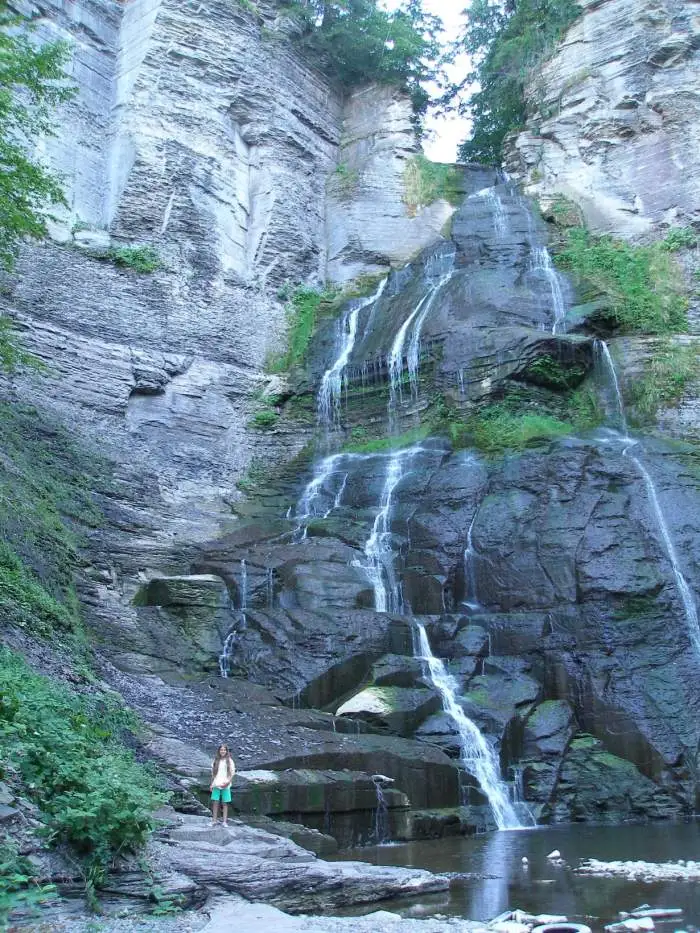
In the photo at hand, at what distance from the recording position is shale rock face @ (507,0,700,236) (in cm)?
2456

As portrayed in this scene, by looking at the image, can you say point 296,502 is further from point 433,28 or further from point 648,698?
point 433,28

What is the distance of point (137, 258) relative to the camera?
903 inches

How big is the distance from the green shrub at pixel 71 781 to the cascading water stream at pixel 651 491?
34.1 feet

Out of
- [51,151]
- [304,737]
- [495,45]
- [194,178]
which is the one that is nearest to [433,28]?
[495,45]

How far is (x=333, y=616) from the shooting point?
13.9 meters

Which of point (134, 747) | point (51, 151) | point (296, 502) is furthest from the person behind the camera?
point (51, 151)

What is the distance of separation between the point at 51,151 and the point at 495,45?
16.3m

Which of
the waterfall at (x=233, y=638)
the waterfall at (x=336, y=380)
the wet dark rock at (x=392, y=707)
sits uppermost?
the waterfall at (x=336, y=380)

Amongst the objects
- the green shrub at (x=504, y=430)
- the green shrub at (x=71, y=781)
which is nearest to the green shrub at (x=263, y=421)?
the green shrub at (x=504, y=430)

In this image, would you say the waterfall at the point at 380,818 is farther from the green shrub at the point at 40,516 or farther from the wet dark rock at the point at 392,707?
the green shrub at the point at 40,516

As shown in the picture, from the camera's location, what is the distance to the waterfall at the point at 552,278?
850 inches

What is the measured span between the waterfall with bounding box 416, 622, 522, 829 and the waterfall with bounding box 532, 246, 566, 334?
10936 mm

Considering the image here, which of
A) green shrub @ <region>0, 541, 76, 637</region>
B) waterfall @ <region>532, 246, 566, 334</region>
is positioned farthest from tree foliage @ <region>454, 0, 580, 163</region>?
green shrub @ <region>0, 541, 76, 637</region>

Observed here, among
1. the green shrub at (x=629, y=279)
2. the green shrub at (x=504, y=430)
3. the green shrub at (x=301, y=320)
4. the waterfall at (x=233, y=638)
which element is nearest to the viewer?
the waterfall at (x=233, y=638)
